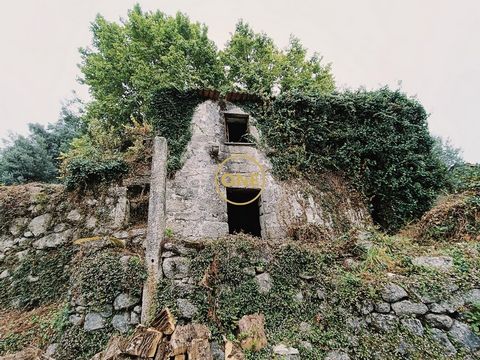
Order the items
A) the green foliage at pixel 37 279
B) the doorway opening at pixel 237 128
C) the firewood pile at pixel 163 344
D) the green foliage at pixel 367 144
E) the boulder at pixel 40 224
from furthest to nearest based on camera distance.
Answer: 1. the doorway opening at pixel 237 128
2. the green foliage at pixel 367 144
3. the boulder at pixel 40 224
4. the green foliage at pixel 37 279
5. the firewood pile at pixel 163 344

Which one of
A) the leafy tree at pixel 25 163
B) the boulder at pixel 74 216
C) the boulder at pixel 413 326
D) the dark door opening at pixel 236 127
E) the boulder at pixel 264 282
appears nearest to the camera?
the boulder at pixel 413 326

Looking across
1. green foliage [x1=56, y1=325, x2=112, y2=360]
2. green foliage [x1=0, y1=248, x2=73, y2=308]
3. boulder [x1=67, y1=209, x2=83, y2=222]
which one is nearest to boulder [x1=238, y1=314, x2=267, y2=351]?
green foliage [x1=56, y1=325, x2=112, y2=360]

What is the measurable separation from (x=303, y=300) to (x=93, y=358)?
122 inches

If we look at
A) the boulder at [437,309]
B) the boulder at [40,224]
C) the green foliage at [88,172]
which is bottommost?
the boulder at [437,309]

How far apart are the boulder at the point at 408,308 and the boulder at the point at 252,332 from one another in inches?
81.2

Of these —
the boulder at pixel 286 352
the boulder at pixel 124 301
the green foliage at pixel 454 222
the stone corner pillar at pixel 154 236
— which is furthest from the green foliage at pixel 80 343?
the green foliage at pixel 454 222

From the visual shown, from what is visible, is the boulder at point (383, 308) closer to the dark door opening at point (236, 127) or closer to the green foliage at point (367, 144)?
the green foliage at point (367, 144)

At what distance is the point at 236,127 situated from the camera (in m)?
9.52

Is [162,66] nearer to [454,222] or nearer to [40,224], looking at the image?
[40,224]

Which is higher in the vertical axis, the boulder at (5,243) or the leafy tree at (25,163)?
the leafy tree at (25,163)

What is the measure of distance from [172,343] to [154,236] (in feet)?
5.30

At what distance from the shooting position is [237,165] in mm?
8133

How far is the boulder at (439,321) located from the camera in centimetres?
395

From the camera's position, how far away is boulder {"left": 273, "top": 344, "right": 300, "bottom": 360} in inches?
148
